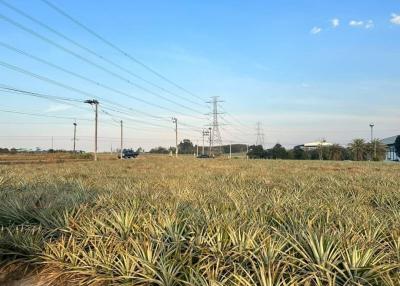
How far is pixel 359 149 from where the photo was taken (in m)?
97.2

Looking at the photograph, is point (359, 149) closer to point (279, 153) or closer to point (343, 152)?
point (343, 152)

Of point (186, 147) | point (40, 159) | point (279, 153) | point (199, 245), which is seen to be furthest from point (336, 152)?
point (199, 245)

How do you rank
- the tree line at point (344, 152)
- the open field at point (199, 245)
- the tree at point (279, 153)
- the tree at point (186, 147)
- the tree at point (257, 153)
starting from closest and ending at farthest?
1. the open field at point (199, 245)
2. the tree line at point (344, 152)
3. the tree at point (279, 153)
4. the tree at point (257, 153)
5. the tree at point (186, 147)

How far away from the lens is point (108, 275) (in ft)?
17.4

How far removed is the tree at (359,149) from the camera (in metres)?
96.2

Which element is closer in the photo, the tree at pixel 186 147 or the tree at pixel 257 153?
the tree at pixel 257 153

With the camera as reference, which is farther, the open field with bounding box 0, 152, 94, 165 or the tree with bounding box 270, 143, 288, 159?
the tree with bounding box 270, 143, 288, 159

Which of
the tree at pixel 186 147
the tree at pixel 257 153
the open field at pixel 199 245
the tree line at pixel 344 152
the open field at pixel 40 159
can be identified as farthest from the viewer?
the tree at pixel 186 147

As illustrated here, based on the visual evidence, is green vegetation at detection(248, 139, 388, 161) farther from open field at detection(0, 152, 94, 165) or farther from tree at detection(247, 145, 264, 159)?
open field at detection(0, 152, 94, 165)

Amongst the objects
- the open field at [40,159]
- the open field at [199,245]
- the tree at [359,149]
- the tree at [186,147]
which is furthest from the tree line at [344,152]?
the open field at [199,245]

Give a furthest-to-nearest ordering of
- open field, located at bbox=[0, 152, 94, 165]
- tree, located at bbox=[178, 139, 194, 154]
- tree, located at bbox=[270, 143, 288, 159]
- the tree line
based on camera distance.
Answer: tree, located at bbox=[178, 139, 194, 154]
tree, located at bbox=[270, 143, 288, 159]
the tree line
open field, located at bbox=[0, 152, 94, 165]

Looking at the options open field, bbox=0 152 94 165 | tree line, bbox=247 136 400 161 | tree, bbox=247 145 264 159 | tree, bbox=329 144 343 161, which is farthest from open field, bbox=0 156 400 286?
tree, bbox=247 145 264 159

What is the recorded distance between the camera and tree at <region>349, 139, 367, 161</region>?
3788 inches

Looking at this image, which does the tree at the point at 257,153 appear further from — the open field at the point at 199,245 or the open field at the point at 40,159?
the open field at the point at 199,245
